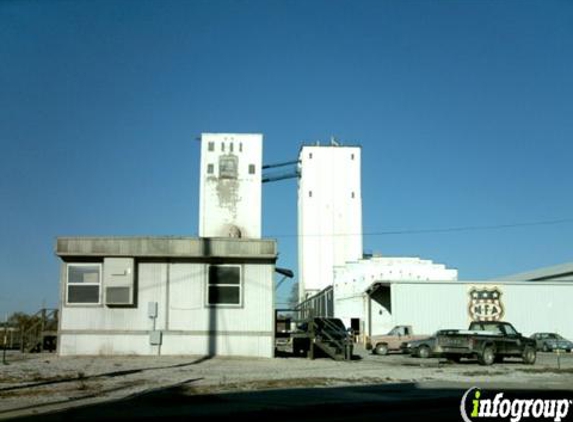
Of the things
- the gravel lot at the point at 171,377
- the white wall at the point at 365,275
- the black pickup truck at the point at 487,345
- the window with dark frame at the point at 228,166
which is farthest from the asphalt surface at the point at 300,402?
the window with dark frame at the point at 228,166

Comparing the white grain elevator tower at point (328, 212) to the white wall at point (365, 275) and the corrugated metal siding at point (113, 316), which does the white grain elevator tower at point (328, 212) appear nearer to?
the white wall at point (365, 275)

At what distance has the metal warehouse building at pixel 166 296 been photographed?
2716 cm

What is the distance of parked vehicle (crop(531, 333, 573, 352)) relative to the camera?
4803cm

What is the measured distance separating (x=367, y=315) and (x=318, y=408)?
4558 centimetres

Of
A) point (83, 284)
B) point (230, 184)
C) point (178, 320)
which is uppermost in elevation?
point (230, 184)

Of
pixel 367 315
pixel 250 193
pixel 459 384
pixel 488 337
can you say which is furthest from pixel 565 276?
pixel 459 384

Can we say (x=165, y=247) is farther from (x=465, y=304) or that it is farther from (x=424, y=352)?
(x=465, y=304)

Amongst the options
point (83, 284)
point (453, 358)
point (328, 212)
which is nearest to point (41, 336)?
point (83, 284)

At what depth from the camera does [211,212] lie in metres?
70.4

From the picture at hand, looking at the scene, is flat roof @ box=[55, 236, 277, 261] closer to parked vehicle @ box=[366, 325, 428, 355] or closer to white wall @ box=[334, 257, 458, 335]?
parked vehicle @ box=[366, 325, 428, 355]

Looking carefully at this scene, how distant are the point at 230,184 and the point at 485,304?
29263 millimetres

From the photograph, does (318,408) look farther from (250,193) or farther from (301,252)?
(301,252)

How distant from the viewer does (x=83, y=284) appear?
27.6 meters

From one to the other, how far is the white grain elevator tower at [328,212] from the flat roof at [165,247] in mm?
50207
